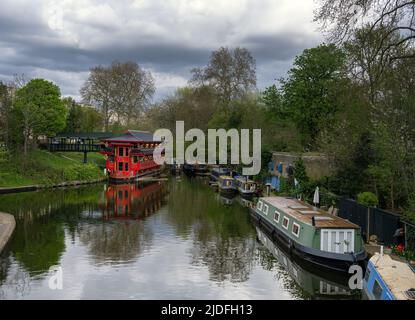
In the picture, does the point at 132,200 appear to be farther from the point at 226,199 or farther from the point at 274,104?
the point at 274,104

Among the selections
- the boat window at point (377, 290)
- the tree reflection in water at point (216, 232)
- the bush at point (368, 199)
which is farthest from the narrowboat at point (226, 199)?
the boat window at point (377, 290)

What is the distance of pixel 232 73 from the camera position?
69.1 meters

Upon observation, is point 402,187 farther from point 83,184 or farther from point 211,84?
point 211,84

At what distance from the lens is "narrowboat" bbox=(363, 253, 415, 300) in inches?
526

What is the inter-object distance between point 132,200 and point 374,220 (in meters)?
25.3

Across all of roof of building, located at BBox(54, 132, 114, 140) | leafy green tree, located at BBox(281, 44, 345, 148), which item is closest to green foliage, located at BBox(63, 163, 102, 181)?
roof of building, located at BBox(54, 132, 114, 140)

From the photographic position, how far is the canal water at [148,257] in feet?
60.2

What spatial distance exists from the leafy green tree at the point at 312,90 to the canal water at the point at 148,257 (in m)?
15.0

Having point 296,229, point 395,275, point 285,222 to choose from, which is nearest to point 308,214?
point 285,222

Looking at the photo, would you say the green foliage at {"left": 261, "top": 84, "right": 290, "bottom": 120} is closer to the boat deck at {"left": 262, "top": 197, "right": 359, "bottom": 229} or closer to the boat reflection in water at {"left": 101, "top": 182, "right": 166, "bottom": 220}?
the boat reflection in water at {"left": 101, "top": 182, "right": 166, "bottom": 220}

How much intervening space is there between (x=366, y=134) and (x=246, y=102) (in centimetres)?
3553

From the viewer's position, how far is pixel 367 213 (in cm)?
2458

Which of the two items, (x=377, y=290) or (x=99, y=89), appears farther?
(x=99, y=89)
